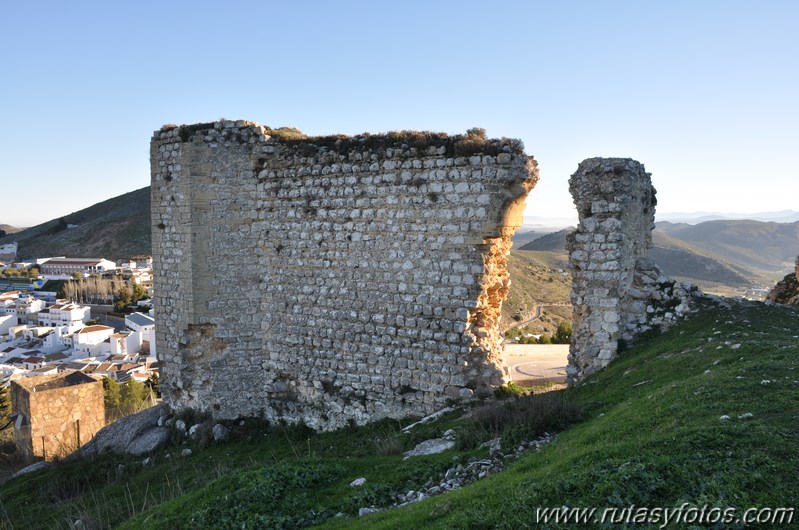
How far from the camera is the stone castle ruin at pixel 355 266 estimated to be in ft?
29.8

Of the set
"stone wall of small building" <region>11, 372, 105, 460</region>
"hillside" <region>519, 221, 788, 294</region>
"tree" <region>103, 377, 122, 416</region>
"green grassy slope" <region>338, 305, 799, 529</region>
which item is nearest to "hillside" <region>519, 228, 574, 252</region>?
"hillside" <region>519, 221, 788, 294</region>

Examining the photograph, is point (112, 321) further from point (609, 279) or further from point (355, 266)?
point (609, 279)

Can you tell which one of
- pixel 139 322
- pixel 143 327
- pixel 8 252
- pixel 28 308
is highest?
pixel 8 252

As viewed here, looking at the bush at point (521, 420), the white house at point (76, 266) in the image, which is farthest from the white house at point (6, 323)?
the bush at point (521, 420)

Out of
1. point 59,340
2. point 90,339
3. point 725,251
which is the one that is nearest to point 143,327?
point 90,339

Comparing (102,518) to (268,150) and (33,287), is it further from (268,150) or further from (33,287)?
(33,287)

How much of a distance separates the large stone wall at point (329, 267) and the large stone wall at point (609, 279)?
106cm

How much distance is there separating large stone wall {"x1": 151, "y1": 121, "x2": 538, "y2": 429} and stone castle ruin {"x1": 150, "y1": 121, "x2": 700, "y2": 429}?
0.03m

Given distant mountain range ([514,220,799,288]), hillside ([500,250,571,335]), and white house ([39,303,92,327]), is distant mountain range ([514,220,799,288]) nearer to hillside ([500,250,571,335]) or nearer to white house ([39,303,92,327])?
hillside ([500,250,571,335])

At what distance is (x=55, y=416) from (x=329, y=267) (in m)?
10.3

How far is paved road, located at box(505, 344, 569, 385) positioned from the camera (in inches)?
540

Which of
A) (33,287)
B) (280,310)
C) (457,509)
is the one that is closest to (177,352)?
(280,310)

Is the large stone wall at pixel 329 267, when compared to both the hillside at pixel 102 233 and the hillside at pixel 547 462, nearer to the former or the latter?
the hillside at pixel 547 462

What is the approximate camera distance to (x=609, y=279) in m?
8.98
